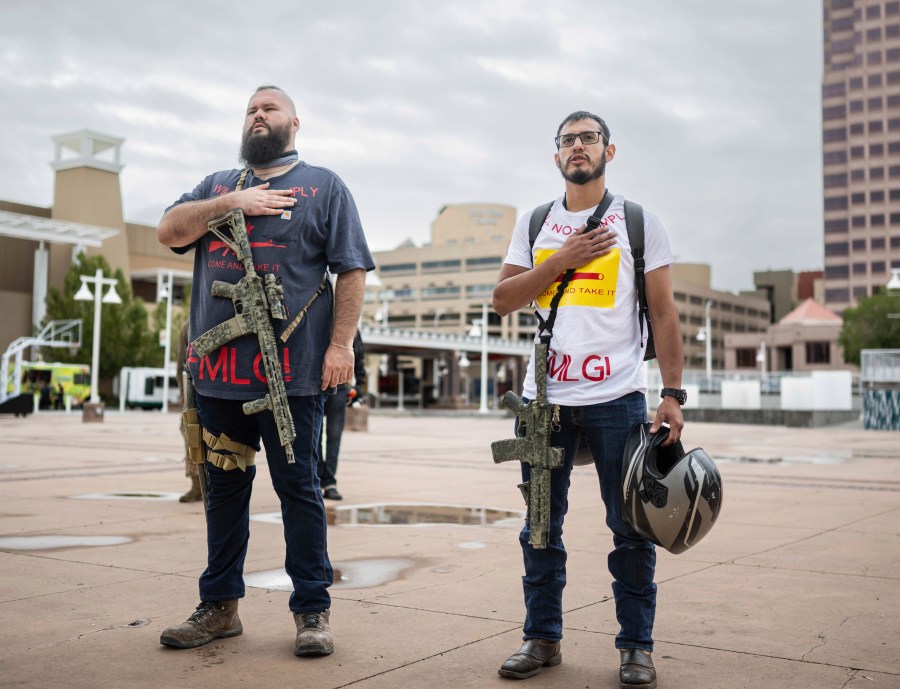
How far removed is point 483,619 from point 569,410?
117cm

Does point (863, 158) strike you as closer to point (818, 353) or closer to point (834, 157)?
point (834, 157)

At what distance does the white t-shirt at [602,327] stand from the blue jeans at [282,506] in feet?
2.97

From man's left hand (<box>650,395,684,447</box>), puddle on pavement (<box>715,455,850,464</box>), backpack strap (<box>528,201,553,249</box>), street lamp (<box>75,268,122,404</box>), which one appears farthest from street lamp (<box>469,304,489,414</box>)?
man's left hand (<box>650,395,684,447</box>)

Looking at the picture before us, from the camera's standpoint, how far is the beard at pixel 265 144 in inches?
158

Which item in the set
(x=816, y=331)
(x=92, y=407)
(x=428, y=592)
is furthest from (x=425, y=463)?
(x=816, y=331)

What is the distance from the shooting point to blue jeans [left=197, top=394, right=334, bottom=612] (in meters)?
3.81

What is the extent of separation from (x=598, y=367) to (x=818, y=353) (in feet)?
361

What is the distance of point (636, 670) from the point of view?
3.26 metres

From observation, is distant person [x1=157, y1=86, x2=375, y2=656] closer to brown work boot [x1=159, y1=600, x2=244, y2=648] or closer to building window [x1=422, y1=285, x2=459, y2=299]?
brown work boot [x1=159, y1=600, x2=244, y2=648]

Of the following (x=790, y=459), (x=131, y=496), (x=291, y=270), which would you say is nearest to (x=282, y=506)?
(x=291, y=270)

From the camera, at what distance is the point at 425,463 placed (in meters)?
13.9

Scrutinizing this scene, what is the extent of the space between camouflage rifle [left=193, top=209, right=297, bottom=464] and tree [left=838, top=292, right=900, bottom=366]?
8307cm

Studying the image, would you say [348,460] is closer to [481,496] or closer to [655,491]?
[481,496]

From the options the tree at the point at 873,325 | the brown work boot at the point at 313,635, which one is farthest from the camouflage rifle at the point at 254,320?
the tree at the point at 873,325
